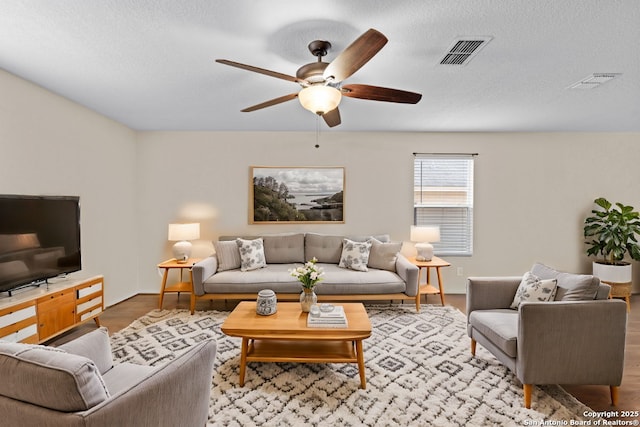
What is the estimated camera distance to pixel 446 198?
4.85 m

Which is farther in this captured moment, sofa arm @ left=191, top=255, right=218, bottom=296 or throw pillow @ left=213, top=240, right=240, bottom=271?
throw pillow @ left=213, top=240, right=240, bottom=271

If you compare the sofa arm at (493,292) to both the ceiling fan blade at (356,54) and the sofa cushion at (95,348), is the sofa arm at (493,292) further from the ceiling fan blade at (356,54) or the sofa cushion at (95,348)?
the sofa cushion at (95,348)

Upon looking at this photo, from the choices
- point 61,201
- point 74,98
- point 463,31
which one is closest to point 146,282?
point 61,201

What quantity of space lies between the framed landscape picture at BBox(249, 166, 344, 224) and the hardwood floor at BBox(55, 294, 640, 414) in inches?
56.5

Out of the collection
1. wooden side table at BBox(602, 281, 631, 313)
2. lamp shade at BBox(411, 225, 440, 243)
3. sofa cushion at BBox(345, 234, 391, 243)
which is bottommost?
wooden side table at BBox(602, 281, 631, 313)

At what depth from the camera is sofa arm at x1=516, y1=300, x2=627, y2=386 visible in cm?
204

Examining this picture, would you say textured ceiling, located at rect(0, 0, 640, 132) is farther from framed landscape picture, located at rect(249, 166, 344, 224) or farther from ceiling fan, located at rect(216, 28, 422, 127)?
framed landscape picture, located at rect(249, 166, 344, 224)

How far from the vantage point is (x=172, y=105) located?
355 cm

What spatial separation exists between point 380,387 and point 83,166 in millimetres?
3918

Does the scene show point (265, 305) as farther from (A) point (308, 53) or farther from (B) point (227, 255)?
(A) point (308, 53)

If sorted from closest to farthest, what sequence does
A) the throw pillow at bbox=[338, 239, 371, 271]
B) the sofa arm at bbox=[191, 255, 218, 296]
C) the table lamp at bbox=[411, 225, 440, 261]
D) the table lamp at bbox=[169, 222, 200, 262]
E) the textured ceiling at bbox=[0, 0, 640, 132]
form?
1. the textured ceiling at bbox=[0, 0, 640, 132]
2. the sofa arm at bbox=[191, 255, 218, 296]
3. the throw pillow at bbox=[338, 239, 371, 271]
4. the table lamp at bbox=[169, 222, 200, 262]
5. the table lamp at bbox=[411, 225, 440, 261]

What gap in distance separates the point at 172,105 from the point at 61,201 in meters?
1.47

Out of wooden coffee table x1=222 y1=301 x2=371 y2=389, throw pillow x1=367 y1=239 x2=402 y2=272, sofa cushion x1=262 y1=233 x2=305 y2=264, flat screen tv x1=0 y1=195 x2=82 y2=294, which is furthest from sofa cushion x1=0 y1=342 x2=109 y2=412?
throw pillow x1=367 y1=239 x2=402 y2=272

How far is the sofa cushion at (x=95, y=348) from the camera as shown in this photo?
1608 mm
